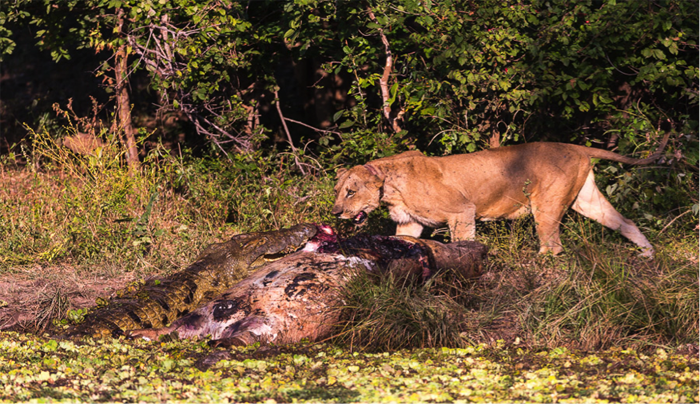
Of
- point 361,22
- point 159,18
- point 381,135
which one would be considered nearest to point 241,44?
point 159,18

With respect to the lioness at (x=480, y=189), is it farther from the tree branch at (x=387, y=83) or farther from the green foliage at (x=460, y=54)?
Result: the tree branch at (x=387, y=83)

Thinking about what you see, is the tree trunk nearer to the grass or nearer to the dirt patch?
the grass

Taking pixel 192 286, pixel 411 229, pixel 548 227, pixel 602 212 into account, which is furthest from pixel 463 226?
pixel 192 286

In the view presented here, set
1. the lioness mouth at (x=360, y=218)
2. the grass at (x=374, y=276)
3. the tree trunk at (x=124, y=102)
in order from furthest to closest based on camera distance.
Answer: the tree trunk at (x=124, y=102) → the lioness mouth at (x=360, y=218) → the grass at (x=374, y=276)

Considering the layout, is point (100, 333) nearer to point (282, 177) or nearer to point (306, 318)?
point (306, 318)

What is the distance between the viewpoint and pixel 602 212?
691 centimetres

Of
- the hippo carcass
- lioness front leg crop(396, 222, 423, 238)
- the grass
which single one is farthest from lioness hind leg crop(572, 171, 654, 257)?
the hippo carcass

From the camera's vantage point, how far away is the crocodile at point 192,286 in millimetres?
5281

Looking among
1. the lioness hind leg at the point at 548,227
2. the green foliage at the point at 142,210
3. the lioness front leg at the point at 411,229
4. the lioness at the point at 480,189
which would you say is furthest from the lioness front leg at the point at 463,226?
the green foliage at the point at 142,210

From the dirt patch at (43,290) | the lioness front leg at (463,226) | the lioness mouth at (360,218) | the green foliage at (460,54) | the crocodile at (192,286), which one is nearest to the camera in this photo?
the crocodile at (192,286)

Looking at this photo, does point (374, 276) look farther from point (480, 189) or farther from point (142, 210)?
point (142, 210)

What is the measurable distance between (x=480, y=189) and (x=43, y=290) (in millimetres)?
3883

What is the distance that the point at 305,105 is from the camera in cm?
1159

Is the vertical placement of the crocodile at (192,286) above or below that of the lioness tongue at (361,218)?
above
